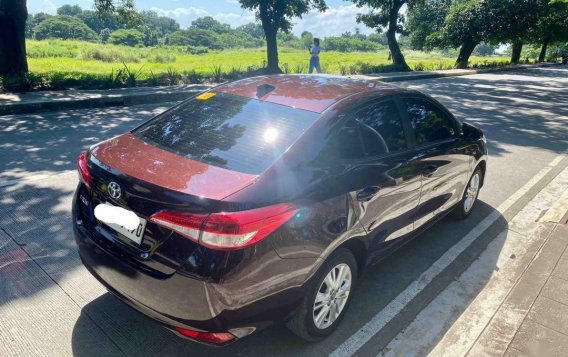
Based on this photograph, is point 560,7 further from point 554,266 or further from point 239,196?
point 239,196

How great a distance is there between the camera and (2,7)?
11.4 m

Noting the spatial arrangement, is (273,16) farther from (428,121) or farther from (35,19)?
(35,19)

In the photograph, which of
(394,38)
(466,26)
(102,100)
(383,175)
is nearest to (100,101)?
(102,100)

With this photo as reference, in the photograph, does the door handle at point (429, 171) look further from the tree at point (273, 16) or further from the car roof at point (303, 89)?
the tree at point (273, 16)

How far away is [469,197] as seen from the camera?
15.8 feet

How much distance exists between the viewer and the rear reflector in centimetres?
221

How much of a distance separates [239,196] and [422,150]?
1.95m

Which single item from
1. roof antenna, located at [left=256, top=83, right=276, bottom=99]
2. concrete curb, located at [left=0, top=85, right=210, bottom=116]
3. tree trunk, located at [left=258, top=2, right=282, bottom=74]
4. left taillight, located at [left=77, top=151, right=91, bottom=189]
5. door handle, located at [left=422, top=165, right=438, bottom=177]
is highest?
tree trunk, located at [left=258, top=2, right=282, bottom=74]

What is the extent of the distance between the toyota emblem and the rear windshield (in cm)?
45

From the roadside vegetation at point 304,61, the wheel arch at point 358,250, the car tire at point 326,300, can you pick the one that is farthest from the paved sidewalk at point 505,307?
the roadside vegetation at point 304,61

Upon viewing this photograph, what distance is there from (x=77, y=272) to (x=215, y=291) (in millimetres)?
1779

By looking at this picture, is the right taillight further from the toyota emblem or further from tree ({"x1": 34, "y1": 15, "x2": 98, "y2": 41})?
tree ({"x1": 34, "y1": 15, "x2": 98, "y2": 41})

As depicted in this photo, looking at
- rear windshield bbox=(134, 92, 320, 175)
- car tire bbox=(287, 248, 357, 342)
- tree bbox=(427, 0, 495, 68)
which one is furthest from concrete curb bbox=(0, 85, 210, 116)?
tree bbox=(427, 0, 495, 68)

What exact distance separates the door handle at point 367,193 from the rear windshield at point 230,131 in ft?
A: 1.87
